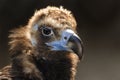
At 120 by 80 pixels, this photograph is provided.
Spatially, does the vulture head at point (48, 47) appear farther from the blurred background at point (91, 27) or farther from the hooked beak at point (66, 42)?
the blurred background at point (91, 27)

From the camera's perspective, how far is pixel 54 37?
4.18 m

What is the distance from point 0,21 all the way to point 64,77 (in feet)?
14.5

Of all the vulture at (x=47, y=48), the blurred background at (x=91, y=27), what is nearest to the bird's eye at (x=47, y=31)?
the vulture at (x=47, y=48)

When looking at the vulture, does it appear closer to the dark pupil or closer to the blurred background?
the dark pupil

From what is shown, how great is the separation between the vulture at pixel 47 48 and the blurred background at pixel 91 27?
148 inches

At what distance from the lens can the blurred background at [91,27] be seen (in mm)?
8266

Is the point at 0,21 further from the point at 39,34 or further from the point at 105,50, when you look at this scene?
the point at 39,34

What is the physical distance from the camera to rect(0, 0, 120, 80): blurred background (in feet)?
27.1

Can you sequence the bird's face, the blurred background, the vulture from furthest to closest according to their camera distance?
the blurred background, the bird's face, the vulture

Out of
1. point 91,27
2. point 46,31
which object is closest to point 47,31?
point 46,31

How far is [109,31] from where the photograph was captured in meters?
8.82

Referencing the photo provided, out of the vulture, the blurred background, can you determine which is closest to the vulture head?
the vulture

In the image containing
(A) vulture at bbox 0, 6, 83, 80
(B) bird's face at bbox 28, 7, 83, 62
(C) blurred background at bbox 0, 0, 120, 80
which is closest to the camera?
(A) vulture at bbox 0, 6, 83, 80

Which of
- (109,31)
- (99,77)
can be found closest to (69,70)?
(99,77)
